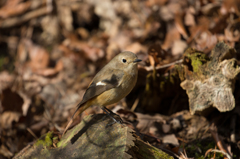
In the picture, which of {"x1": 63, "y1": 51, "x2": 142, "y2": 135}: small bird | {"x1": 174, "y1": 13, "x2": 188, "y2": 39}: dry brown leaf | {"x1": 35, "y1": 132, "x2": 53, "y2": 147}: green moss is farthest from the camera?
{"x1": 174, "y1": 13, "x2": 188, "y2": 39}: dry brown leaf

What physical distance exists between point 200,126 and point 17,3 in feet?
24.5

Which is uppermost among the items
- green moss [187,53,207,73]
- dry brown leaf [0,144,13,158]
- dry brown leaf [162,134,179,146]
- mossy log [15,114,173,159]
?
green moss [187,53,207,73]

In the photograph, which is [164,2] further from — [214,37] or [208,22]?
[214,37]

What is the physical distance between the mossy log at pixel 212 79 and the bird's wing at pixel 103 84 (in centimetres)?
107

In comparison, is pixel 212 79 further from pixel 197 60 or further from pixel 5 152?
pixel 5 152

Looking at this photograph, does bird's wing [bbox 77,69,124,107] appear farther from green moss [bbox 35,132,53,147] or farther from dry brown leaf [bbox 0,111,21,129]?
dry brown leaf [bbox 0,111,21,129]

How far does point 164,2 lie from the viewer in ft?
23.1

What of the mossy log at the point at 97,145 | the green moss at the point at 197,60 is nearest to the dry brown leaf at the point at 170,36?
the green moss at the point at 197,60

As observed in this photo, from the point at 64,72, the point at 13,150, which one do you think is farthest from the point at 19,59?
the point at 13,150

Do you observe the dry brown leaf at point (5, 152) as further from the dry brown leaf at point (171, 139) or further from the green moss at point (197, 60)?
the green moss at point (197, 60)

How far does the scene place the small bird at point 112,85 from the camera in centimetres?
375

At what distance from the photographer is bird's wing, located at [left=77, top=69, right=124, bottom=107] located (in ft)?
12.4

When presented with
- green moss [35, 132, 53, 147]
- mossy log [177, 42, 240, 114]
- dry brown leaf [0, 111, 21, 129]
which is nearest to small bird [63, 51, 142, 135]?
green moss [35, 132, 53, 147]

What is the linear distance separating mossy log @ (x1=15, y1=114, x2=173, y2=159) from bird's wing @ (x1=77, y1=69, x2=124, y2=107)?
0.37 metres
